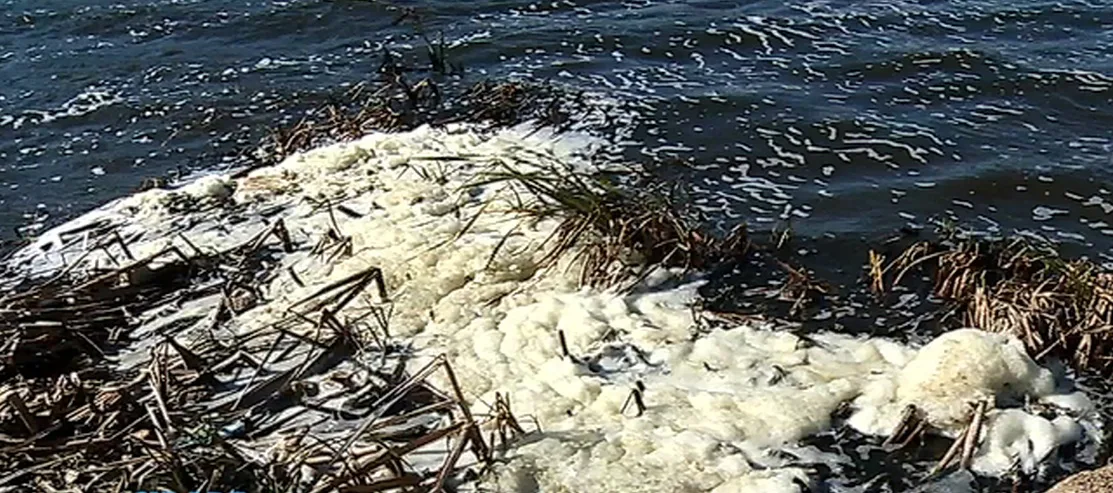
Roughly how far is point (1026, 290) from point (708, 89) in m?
3.61

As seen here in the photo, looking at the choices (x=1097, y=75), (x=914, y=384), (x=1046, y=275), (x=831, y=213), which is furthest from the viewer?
(x=1097, y=75)

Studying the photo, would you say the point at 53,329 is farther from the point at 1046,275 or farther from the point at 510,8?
the point at 510,8

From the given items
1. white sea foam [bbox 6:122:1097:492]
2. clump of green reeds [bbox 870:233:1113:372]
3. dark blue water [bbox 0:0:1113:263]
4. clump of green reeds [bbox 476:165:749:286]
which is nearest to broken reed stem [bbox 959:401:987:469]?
white sea foam [bbox 6:122:1097:492]

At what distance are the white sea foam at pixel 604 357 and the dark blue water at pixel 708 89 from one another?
129cm

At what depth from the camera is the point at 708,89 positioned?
27.3 ft

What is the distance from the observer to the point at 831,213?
6.42 meters

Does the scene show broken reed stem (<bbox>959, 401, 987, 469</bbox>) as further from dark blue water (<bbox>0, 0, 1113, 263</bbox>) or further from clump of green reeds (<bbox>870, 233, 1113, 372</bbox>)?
dark blue water (<bbox>0, 0, 1113, 263</bbox>)

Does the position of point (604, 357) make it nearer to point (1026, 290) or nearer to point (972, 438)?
point (972, 438)

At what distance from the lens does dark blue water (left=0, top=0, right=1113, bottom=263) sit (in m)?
6.70

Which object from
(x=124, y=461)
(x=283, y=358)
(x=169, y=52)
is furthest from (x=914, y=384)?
(x=169, y=52)

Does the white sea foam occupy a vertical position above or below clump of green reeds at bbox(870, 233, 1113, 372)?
below

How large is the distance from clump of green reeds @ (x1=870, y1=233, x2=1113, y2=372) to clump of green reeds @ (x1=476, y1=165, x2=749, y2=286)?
2.80 feet

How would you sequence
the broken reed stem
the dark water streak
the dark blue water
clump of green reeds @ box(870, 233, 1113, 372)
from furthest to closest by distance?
the dark blue water
the dark water streak
clump of green reeds @ box(870, 233, 1113, 372)
the broken reed stem

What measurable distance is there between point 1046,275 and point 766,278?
4.15ft
